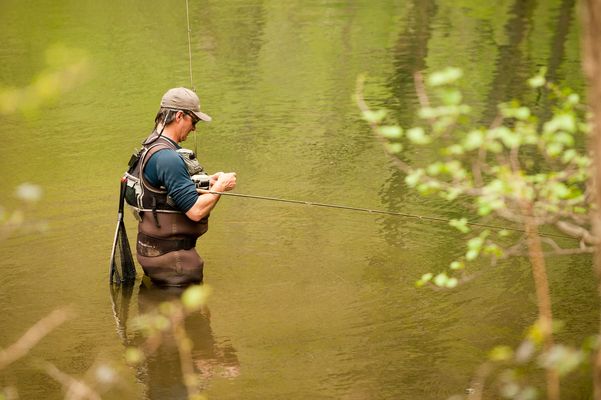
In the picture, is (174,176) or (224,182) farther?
(224,182)

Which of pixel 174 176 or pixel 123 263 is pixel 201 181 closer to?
pixel 174 176

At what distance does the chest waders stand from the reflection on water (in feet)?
0.60

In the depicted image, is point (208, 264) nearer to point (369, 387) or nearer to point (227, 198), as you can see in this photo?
point (227, 198)

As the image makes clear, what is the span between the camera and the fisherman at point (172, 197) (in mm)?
6582

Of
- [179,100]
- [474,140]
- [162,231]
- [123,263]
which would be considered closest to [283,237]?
[123,263]

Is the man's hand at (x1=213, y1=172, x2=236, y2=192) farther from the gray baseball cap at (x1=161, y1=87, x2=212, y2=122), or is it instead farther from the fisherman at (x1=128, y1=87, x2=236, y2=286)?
the gray baseball cap at (x1=161, y1=87, x2=212, y2=122)

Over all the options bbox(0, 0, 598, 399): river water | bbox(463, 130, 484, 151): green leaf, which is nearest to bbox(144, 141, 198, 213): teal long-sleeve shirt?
bbox(0, 0, 598, 399): river water

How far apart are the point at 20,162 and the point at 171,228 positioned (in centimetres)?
535

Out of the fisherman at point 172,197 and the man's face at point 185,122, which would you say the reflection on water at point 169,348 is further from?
the man's face at point 185,122

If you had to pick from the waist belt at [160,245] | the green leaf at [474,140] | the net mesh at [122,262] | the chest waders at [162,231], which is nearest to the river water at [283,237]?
the net mesh at [122,262]

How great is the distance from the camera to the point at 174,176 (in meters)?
6.55

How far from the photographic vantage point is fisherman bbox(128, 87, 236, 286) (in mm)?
6582

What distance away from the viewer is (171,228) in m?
6.84

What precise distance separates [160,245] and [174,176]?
65 cm
